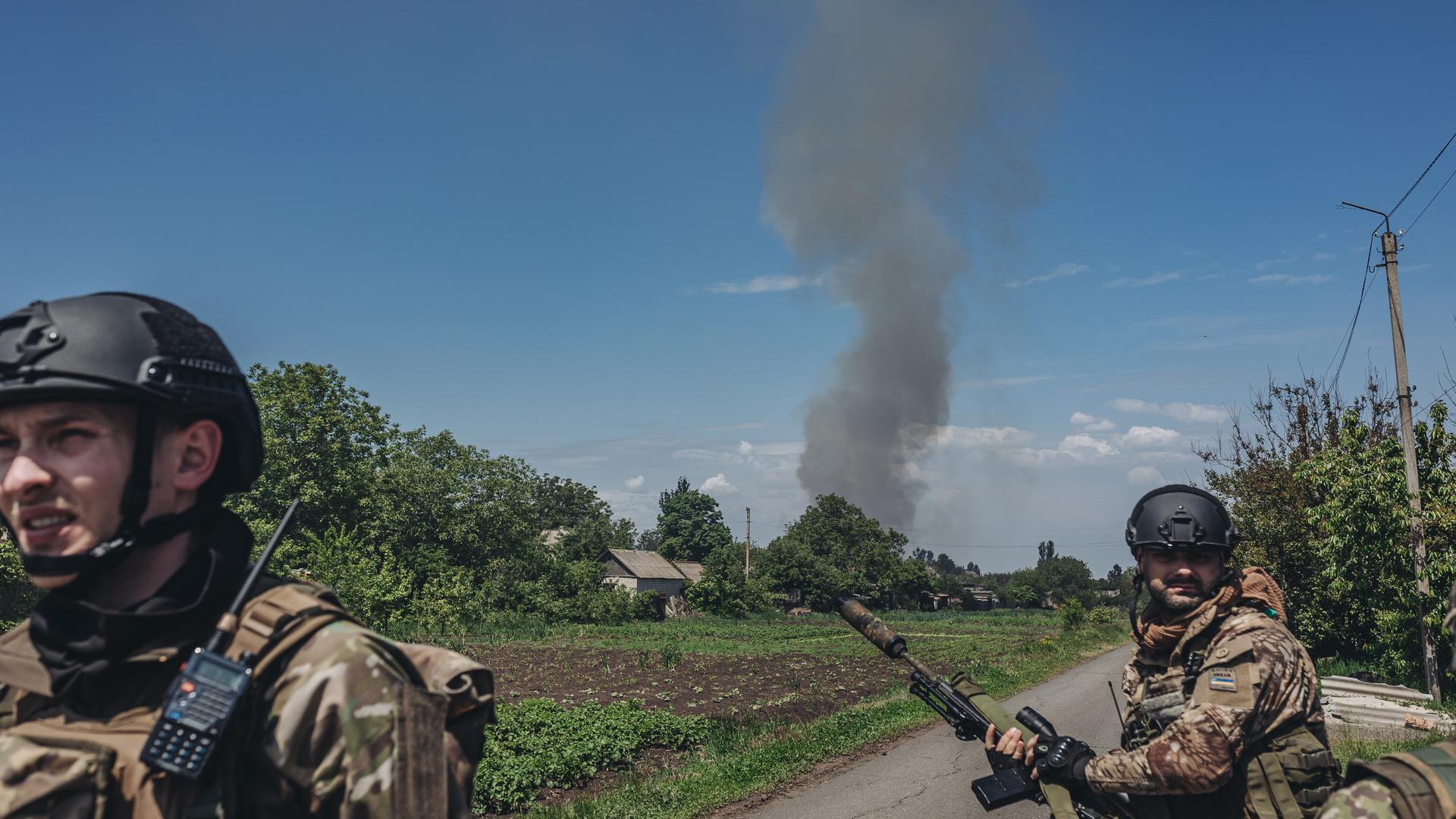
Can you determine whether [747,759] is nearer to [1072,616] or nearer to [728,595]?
[1072,616]

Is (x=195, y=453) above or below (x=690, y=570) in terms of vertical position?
above

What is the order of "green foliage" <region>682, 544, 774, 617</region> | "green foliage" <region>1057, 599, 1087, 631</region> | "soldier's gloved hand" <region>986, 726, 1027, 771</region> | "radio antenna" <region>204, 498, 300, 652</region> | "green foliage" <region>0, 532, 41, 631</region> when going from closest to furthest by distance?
1. "radio antenna" <region>204, 498, 300, 652</region>
2. "soldier's gloved hand" <region>986, 726, 1027, 771</region>
3. "green foliage" <region>0, 532, 41, 631</region>
4. "green foliage" <region>1057, 599, 1087, 631</region>
5. "green foliage" <region>682, 544, 774, 617</region>

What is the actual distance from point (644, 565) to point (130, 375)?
7604 cm

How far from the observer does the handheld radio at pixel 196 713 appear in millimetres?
1514

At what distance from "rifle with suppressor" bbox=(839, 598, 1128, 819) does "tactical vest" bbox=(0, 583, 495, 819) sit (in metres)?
3.19

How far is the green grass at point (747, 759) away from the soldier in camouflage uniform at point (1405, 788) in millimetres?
7234

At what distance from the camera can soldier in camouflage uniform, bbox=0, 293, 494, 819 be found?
5.22ft

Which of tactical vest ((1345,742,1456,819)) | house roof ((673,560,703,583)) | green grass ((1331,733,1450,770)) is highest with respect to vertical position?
tactical vest ((1345,742,1456,819))

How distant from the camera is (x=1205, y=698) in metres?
3.48

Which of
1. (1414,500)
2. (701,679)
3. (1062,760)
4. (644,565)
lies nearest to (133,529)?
(1062,760)

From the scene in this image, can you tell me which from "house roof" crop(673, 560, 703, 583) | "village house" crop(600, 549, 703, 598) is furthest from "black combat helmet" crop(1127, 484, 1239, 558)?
"house roof" crop(673, 560, 703, 583)

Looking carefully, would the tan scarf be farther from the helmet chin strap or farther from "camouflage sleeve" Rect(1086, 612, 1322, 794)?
the helmet chin strap

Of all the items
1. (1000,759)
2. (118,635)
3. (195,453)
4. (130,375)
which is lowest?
(1000,759)

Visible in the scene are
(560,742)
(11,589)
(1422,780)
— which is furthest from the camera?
(11,589)
